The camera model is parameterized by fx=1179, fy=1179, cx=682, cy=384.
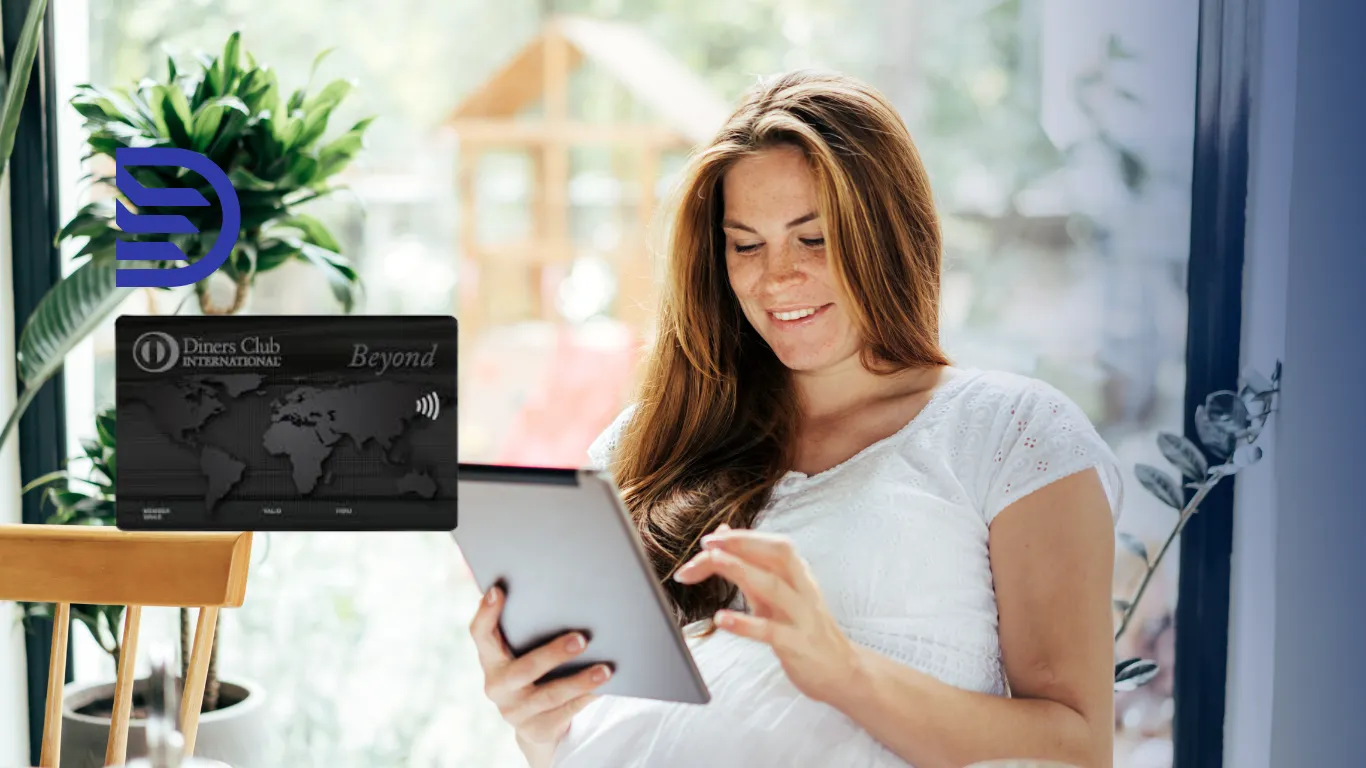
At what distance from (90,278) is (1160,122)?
170 cm

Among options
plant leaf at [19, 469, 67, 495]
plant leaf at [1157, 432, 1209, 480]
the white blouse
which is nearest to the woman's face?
the white blouse

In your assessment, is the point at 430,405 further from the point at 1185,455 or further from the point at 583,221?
the point at 583,221

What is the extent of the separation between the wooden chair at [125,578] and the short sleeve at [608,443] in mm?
480

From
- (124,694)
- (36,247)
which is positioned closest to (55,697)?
(124,694)

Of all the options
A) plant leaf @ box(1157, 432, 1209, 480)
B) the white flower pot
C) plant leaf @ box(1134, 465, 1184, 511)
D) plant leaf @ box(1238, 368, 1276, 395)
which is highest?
plant leaf @ box(1238, 368, 1276, 395)

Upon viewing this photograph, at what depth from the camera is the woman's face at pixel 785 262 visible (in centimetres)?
133

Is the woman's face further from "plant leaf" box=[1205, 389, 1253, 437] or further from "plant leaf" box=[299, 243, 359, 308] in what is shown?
"plant leaf" box=[299, 243, 359, 308]

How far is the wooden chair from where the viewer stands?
125 cm

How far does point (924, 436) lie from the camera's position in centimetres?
129

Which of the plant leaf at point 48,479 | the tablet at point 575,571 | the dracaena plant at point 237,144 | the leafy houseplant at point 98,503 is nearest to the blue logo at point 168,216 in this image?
the dracaena plant at point 237,144

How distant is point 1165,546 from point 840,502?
71cm

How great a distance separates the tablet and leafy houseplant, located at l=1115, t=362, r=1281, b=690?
102 centimetres

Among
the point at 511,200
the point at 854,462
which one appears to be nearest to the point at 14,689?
the point at 511,200

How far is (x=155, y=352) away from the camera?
32.5 inches
